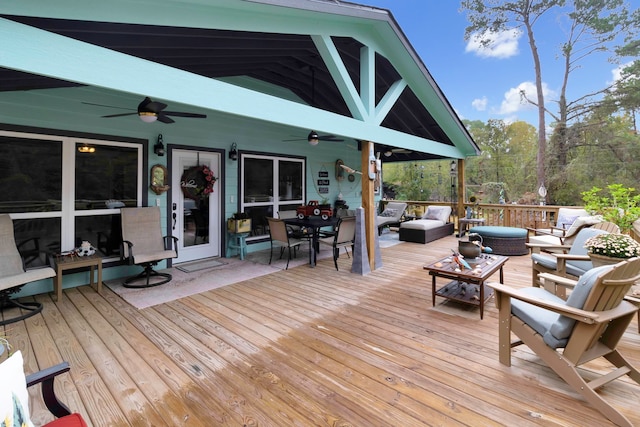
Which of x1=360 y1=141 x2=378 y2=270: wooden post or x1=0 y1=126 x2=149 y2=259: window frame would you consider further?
x1=360 y1=141 x2=378 y2=270: wooden post

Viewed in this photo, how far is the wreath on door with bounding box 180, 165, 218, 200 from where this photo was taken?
5539mm

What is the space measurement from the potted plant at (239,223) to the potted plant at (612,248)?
5.15 m

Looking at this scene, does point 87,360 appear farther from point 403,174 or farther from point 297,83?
point 403,174

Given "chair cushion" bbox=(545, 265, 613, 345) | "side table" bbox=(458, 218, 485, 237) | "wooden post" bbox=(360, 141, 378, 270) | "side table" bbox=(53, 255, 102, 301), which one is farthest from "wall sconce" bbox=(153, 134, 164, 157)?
"side table" bbox=(458, 218, 485, 237)

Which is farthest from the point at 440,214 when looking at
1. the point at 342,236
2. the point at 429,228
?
the point at 342,236

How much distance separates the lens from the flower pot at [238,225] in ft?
19.5

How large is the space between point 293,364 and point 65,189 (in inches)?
160

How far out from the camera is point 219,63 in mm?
4863

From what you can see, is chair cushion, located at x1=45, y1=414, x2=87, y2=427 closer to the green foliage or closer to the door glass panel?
the door glass panel

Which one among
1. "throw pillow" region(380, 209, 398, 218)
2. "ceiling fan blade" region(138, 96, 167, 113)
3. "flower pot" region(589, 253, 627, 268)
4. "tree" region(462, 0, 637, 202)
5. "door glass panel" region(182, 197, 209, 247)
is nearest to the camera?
"flower pot" region(589, 253, 627, 268)

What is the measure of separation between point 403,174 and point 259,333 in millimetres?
15928

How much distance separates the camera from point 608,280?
191 centimetres

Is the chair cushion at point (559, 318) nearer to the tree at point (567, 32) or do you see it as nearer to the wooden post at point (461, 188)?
the wooden post at point (461, 188)

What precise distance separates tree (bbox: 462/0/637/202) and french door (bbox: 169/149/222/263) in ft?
45.7
